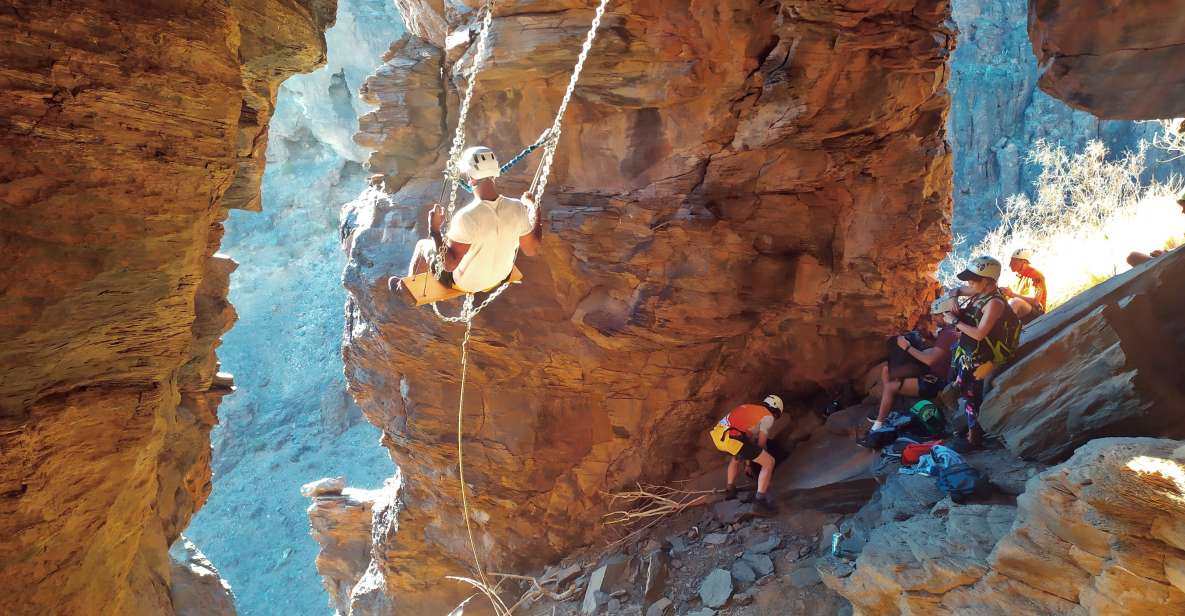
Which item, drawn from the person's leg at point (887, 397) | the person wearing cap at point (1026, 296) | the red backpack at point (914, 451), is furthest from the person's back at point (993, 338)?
the person wearing cap at point (1026, 296)

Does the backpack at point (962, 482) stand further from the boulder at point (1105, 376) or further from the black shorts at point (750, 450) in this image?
the black shorts at point (750, 450)

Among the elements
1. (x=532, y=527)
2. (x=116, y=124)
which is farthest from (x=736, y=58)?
(x=532, y=527)

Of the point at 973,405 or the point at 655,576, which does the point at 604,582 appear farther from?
the point at 973,405

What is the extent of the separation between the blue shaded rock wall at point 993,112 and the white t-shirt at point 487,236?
1086 inches

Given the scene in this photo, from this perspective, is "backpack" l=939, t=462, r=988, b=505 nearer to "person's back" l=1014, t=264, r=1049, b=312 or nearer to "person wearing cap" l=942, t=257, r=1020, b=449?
"person wearing cap" l=942, t=257, r=1020, b=449

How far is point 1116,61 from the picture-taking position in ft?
18.9

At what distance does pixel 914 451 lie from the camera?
236 inches

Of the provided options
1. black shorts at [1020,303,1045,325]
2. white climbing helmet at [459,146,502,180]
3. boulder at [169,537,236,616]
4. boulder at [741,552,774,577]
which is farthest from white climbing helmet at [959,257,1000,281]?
boulder at [169,537,236,616]

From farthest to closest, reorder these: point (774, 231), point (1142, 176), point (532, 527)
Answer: point (1142, 176), point (532, 527), point (774, 231)

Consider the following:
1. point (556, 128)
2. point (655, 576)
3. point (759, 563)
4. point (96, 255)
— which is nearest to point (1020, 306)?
point (759, 563)

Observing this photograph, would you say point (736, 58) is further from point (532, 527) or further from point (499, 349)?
point (532, 527)

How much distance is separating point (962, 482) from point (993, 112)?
96.1ft

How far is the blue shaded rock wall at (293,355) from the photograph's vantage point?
3206cm

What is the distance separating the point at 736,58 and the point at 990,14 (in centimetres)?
2867
